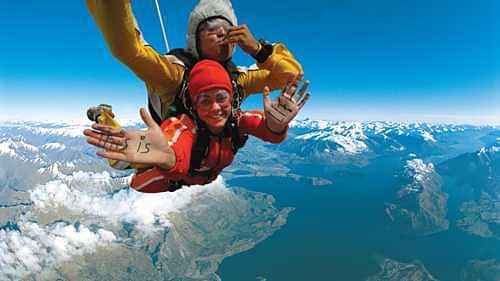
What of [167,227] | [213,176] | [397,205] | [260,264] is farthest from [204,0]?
[167,227]

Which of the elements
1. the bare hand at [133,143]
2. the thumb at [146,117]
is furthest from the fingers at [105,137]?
the thumb at [146,117]

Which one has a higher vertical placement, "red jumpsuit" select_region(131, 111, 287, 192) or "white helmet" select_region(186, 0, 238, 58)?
"white helmet" select_region(186, 0, 238, 58)

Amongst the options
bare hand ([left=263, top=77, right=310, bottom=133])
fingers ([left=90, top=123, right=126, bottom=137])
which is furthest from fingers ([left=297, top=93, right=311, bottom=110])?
fingers ([left=90, top=123, right=126, bottom=137])

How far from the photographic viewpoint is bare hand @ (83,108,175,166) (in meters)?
1.63

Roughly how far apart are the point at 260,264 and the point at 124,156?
106577 millimetres

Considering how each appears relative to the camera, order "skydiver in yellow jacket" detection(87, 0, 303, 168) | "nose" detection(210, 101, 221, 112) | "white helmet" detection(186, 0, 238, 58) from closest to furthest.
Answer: "skydiver in yellow jacket" detection(87, 0, 303, 168), "nose" detection(210, 101, 221, 112), "white helmet" detection(186, 0, 238, 58)

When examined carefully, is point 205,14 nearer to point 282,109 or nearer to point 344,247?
point 282,109

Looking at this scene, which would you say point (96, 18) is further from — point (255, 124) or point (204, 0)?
point (255, 124)

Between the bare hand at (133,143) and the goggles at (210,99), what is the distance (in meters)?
0.51

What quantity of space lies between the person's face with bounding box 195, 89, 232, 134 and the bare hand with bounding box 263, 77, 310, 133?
0.27 m

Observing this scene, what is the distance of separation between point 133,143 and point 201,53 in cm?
111

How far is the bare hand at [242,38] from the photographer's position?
7.77 ft

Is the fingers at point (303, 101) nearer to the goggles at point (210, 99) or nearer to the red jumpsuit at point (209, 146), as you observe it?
the red jumpsuit at point (209, 146)

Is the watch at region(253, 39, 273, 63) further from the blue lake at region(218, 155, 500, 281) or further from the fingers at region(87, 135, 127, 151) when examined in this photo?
the blue lake at region(218, 155, 500, 281)
